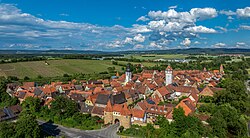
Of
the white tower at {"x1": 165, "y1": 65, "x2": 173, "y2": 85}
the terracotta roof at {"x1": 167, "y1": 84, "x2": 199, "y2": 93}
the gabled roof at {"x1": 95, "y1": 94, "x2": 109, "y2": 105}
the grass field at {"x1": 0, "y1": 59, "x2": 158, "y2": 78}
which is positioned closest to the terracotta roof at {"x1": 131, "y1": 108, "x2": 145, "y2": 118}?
the gabled roof at {"x1": 95, "y1": 94, "x2": 109, "y2": 105}

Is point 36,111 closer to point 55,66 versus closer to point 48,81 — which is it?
point 48,81

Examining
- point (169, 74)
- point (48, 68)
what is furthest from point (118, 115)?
point (48, 68)

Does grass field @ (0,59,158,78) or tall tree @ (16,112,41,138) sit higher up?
grass field @ (0,59,158,78)

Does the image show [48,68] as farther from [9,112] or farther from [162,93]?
[162,93]

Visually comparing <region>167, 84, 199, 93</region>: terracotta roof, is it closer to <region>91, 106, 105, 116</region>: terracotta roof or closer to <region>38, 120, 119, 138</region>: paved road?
<region>91, 106, 105, 116</region>: terracotta roof

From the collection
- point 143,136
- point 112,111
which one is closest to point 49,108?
point 112,111
